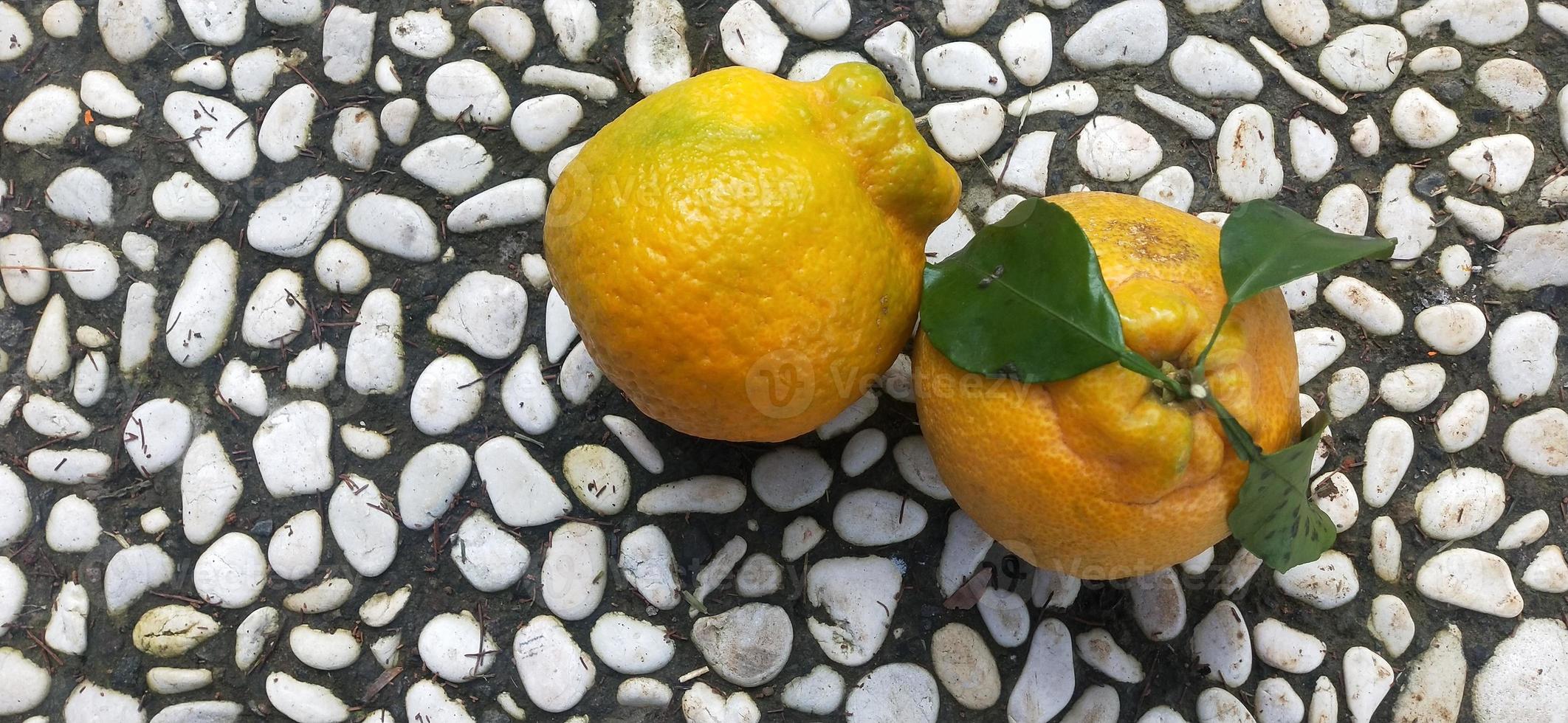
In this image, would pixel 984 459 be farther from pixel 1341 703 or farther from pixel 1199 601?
pixel 1341 703

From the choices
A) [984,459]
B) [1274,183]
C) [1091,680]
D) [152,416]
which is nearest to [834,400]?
[984,459]

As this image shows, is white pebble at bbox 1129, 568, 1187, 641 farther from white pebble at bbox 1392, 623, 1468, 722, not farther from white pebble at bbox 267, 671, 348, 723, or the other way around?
white pebble at bbox 267, 671, 348, 723

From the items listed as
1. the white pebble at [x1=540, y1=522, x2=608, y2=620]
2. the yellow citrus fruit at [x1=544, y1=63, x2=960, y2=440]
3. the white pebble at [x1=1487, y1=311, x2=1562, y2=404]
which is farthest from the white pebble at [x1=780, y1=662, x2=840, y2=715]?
the white pebble at [x1=1487, y1=311, x2=1562, y2=404]

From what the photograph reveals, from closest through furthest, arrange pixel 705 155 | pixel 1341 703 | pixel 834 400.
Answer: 1. pixel 705 155
2. pixel 834 400
3. pixel 1341 703

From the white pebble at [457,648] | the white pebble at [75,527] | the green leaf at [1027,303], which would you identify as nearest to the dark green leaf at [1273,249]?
the green leaf at [1027,303]

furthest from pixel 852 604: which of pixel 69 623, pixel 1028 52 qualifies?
pixel 69 623

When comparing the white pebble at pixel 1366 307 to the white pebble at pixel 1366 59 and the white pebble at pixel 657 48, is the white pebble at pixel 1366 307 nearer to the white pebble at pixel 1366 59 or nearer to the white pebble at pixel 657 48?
the white pebble at pixel 1366 59
